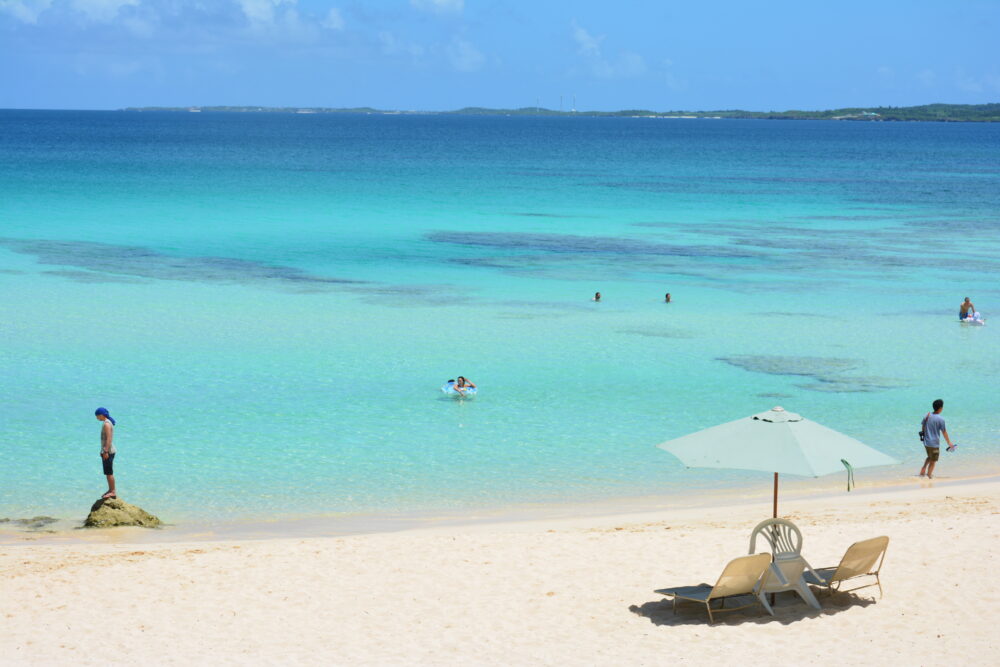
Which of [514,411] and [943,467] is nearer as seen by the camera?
[943,467]

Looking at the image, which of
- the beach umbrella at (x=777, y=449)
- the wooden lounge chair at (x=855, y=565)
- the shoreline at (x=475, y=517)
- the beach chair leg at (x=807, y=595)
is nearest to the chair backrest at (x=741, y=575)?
the beach chair leg at (x=807, y=595)

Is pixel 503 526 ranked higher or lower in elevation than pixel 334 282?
lower

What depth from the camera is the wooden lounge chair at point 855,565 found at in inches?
429

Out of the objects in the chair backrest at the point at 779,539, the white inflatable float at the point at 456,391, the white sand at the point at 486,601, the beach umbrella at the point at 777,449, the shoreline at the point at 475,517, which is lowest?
the shoreline at the point at 475,517

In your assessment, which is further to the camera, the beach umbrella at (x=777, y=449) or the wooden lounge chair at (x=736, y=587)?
the wooden lounge chair at (x=736, y=587)

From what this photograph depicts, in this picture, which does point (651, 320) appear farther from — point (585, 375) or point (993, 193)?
point (993, 193)

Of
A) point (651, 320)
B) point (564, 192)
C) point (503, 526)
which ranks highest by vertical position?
point (564, 192)

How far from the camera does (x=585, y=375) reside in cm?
2311

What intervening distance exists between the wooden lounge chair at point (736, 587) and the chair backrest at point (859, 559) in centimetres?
71

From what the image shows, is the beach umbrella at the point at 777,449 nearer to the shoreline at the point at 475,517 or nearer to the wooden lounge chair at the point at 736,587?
the wooden lounge chair at the point at 736,587

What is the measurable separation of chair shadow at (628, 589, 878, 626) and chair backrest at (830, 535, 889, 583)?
0.33 metres

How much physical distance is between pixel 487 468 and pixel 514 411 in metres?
3.10

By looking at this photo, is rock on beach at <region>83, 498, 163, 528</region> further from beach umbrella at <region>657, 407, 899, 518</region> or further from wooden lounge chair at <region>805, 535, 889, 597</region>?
wooden lounge chair at <region>805, 535, 889, 597</region>

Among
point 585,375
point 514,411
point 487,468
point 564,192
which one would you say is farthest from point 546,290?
point 564,192
